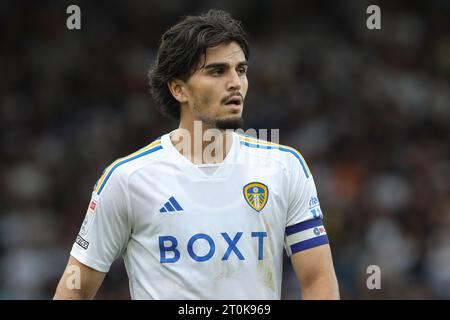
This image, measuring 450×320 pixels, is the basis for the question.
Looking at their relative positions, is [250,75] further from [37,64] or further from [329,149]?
[37,64]

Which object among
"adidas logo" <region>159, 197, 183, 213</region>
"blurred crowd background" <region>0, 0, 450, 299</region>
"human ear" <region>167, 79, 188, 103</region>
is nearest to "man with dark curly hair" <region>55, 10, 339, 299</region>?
"adidas logo" <region>159, 197, 183, 213</region>

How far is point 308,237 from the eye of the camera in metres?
4.43

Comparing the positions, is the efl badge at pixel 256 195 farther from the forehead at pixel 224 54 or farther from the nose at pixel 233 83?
the forehead at pixel 224 54

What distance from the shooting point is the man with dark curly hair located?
436 centimetres

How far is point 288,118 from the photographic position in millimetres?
12711

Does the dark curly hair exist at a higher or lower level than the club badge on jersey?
higher

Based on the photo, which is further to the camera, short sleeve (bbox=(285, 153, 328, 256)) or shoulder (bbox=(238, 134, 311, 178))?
shoulder (bbox=(238, 134, 311, 178))

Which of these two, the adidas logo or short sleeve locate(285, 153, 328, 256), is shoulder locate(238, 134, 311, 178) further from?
the adidas logo

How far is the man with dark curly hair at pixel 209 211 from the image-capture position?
4.36 meters

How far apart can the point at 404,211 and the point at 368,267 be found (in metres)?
1.20

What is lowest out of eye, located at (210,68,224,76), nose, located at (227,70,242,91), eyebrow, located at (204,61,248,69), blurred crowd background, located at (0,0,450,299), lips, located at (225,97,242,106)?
blurred crowd background, located at (0,0,450,299)

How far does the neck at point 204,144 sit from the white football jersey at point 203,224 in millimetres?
57

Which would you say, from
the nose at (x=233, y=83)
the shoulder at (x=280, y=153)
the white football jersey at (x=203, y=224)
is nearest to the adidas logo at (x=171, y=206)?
the white football jersey at (x=203, y=224)
